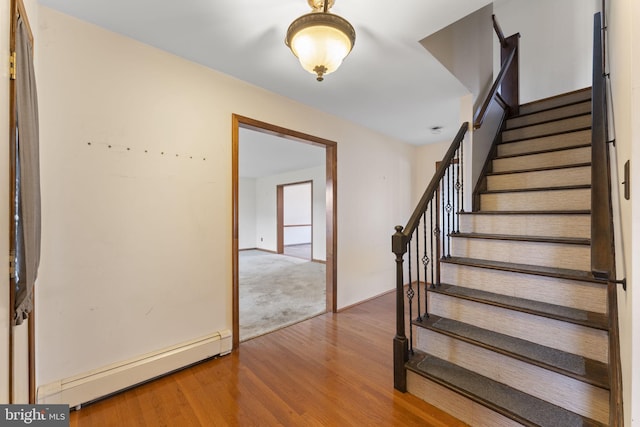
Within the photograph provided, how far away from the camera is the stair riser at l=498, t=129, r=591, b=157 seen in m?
2.56

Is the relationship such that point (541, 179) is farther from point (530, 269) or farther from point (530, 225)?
point (530, 269)

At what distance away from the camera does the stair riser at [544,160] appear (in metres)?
2.40

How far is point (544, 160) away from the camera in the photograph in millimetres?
2582

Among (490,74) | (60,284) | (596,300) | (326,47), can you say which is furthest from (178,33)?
Answer: (490,74)

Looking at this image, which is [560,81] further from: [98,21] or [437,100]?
[98,21]

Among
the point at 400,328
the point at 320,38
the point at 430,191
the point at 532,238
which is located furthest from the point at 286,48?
the point at 532,238

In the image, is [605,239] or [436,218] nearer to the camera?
[605,239]

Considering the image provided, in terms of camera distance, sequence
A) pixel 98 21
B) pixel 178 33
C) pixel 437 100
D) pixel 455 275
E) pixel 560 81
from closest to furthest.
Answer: pixel 98 21, pixel 178 33, pixel 455 275, pixel 437 100, pixel 560 81

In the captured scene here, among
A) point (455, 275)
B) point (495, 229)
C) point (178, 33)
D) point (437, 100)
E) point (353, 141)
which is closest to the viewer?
point (178, 33)

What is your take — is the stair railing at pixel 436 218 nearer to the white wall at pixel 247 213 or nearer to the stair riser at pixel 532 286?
the stair riser at pixel 532 286

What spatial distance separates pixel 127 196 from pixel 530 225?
3.01 metres

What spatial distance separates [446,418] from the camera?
158 centimetres

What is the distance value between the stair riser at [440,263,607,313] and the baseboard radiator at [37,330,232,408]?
1.99m

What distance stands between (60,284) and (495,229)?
3.17 metres
